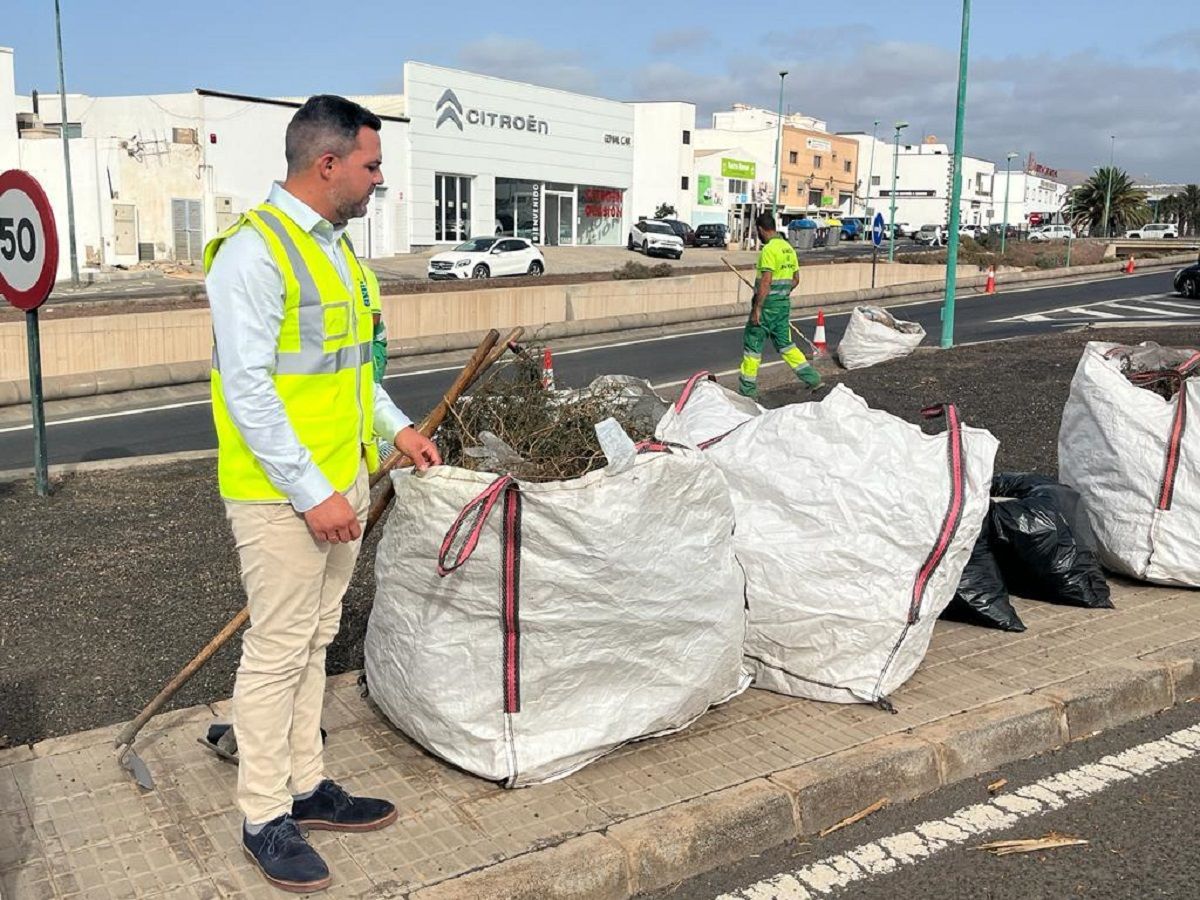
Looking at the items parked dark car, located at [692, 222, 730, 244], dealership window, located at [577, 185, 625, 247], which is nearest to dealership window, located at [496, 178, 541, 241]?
dealership window, located at [577, 185, 625, 247]

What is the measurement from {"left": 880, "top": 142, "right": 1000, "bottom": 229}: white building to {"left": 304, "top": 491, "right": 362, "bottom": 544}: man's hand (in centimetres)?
9718

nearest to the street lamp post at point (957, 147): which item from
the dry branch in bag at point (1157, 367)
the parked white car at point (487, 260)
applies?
the dry branch in bag at point (1157, 367)

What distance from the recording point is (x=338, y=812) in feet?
10.7

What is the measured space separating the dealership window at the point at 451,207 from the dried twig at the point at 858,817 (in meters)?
46.6

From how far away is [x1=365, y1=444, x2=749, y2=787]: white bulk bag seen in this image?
3.32m

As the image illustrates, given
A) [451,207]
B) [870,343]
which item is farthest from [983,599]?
[451,207]

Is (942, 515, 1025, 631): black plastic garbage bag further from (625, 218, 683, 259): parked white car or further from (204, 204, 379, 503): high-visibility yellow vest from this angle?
(625, 218, 683, 259): parked white car

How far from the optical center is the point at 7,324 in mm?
13203

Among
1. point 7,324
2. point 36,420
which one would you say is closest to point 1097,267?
point 7,324

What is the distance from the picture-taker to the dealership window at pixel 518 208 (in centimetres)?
5350

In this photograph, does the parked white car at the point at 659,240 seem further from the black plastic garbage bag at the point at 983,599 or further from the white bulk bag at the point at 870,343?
the black plastic garbage bag at the point at 983,599

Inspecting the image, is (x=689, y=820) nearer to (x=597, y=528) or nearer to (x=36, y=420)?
(x=597, y=528)

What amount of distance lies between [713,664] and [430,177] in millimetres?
45961

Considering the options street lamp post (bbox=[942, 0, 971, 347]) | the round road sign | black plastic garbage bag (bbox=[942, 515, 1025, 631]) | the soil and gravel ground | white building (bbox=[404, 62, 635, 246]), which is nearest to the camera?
the soil and gravel ground
